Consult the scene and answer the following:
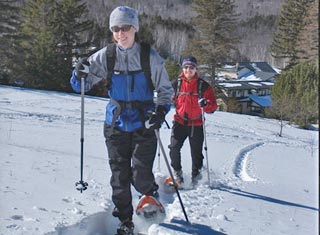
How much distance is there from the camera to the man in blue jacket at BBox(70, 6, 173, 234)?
345 cm

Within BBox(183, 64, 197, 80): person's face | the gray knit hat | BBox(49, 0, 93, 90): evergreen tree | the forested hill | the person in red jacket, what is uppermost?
the forested hill

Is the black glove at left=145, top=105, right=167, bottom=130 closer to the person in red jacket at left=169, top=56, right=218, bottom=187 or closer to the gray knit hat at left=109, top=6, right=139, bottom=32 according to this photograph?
the gray knit hat at left=109, top=6, right=139, bottom=32

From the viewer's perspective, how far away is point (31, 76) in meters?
29.7

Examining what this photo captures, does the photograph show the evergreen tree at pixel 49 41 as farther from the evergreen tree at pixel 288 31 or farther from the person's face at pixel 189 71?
the person's face at pixel 189 71

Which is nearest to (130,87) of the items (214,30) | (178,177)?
(178,177)

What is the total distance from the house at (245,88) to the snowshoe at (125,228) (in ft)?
97.5

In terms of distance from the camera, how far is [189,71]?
506 cm

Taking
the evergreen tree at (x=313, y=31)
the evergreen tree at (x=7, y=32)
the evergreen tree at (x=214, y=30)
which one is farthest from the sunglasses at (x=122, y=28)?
the evergreen tree at (x=214, y=30)

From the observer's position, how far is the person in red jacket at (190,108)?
5.07 metres

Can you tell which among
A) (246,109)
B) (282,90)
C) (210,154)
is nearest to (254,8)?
(246,109)

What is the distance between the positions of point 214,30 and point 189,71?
33643 millimetres

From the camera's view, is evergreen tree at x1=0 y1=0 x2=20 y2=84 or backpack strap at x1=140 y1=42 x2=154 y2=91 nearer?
backpack strap at x1=140 y1=42 x2=154 y2=91

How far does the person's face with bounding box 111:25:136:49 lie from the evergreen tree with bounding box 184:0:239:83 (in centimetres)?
3388

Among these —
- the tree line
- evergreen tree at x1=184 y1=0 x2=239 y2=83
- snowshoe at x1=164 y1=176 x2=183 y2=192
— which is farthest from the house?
snowshoe at x1=164 y1=176 x2=183 y2=192
